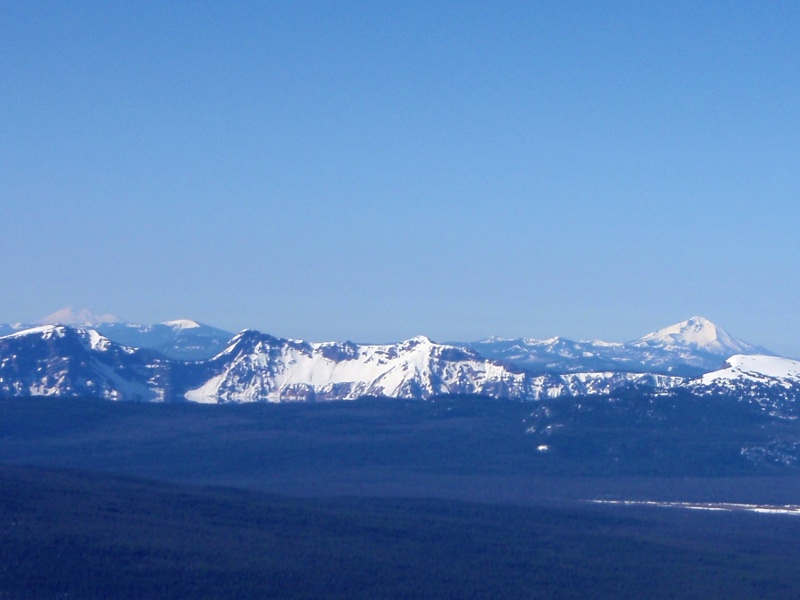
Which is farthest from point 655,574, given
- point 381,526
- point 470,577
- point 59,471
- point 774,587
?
point 59,471

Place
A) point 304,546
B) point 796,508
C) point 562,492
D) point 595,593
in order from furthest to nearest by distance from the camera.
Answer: point 562,492, point 796,508, point 304,546, point 595,593

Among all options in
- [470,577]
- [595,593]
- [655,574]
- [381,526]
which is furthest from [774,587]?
[381,526]

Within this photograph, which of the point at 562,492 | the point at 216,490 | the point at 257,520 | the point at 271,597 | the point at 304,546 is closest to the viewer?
the point at 271,597

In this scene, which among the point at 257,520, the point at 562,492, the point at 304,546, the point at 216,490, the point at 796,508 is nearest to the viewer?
the point at 304,546

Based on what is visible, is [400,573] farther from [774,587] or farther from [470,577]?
[774,587]

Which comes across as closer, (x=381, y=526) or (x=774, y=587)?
(x=774, y=587)

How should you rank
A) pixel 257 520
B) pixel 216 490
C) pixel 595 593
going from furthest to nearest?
→ pixel 216 490 → pixel 257 520 → pixel 595 593

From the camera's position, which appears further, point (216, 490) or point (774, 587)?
point (216, 490)

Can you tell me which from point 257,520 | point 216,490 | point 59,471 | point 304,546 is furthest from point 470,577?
point 59,471

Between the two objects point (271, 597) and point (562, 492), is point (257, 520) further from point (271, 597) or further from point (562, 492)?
point (562, 492)
